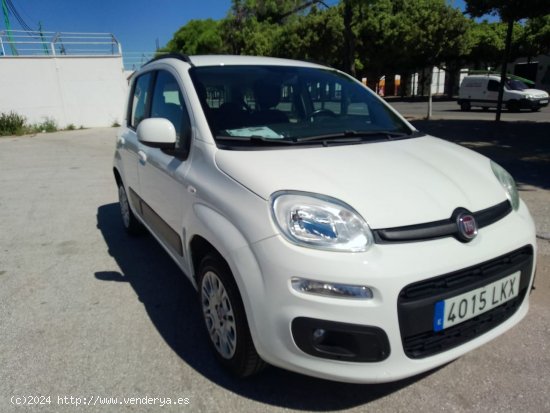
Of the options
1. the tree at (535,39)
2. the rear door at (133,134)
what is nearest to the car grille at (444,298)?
the rear door at (133,134)

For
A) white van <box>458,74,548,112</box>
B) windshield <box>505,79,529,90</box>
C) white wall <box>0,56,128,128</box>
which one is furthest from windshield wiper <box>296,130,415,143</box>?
windshield <box>505,79,529,90</box>

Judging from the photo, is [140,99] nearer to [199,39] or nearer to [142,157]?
[142,157]

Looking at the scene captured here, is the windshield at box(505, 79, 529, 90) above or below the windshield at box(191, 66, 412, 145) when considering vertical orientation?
below

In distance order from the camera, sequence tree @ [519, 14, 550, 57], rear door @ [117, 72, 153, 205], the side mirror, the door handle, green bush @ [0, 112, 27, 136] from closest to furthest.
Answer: the side mirror → the door handle → rear door @ [117, 72, 153, 205] → green bush @ [0, 112, 27, 136] → tree @ [519, 14, 550, 57]

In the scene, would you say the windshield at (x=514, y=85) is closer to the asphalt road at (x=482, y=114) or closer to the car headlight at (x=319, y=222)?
the asphalt road at (x=482, y=114)

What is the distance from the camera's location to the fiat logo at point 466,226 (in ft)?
6.30

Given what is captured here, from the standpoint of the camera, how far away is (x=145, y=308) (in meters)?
3.15

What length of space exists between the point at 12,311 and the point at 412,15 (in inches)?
1271

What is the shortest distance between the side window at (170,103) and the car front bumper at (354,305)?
120 centimetres

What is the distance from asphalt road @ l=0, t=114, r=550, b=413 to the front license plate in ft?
1.65

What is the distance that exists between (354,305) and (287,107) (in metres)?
1.63

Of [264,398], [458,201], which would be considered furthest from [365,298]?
[264,398]

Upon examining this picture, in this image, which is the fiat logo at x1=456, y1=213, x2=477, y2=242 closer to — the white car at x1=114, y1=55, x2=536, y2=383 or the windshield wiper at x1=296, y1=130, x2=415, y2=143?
the white car at x1=114, y1=55, x2=536, y2=383

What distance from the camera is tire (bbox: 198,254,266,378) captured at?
2.06m
